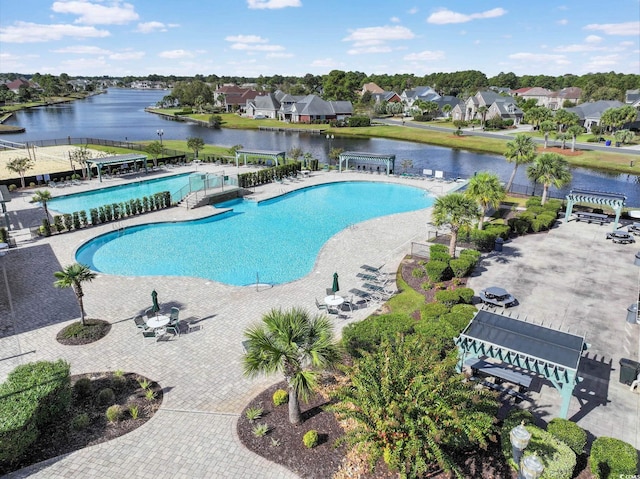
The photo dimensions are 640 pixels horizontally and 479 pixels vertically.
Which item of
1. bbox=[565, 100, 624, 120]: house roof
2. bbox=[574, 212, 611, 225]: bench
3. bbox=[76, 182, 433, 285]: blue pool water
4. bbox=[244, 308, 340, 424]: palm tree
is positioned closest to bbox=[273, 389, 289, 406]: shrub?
bbox=[244, 308, 340, 424]: palm tree

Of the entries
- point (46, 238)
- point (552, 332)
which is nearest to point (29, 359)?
point (46, 238)

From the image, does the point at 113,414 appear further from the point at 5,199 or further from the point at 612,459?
the point at 5,199

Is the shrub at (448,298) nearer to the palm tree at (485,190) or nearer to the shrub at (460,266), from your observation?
the shrub at (460,266)

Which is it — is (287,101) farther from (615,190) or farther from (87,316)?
(87,316)

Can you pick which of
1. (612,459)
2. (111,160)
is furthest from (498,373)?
(111,160)

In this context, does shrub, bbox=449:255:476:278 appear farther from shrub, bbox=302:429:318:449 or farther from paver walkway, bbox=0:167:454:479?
shrub, bbox=302:429:318:449
